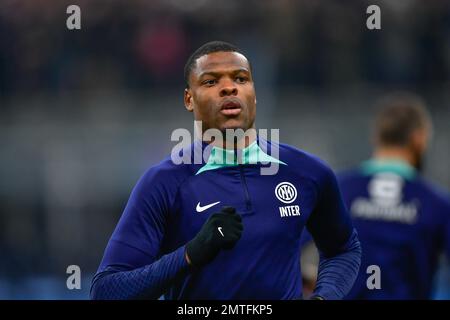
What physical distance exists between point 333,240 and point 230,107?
782mm

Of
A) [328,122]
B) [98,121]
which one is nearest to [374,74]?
[328,122]

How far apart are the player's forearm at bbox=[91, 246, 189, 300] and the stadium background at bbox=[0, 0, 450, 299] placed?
7528 mm

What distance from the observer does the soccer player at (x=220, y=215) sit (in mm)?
3725

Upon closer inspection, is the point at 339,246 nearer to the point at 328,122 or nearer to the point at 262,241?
the point at 262,241

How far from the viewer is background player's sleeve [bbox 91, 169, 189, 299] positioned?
371cm

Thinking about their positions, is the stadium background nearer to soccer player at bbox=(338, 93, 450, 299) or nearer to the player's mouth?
soccer player at bbox=(338, 93, 450, 299)

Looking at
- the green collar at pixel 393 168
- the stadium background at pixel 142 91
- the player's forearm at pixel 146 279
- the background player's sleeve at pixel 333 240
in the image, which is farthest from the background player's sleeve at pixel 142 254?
the stadium background at pixel 142 91

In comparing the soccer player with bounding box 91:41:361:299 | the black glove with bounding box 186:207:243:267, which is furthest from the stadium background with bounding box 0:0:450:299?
the black glove with bounding box 186:207:243:267

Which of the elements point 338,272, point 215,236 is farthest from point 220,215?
point 338,272

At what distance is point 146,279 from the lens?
371 centimetres

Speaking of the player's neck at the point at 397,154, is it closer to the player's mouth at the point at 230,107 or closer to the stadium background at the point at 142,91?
the player's mouth at the point at 230,107

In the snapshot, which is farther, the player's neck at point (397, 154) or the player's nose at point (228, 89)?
the player's neck at point (397, 154)

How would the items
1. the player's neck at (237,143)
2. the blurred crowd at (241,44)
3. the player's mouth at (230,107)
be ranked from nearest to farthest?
the player's mouth at (230,107), the player's neck at (237,143), the blurred crowd at (241,44)

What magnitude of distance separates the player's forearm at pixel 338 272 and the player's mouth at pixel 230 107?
2.62 ft
